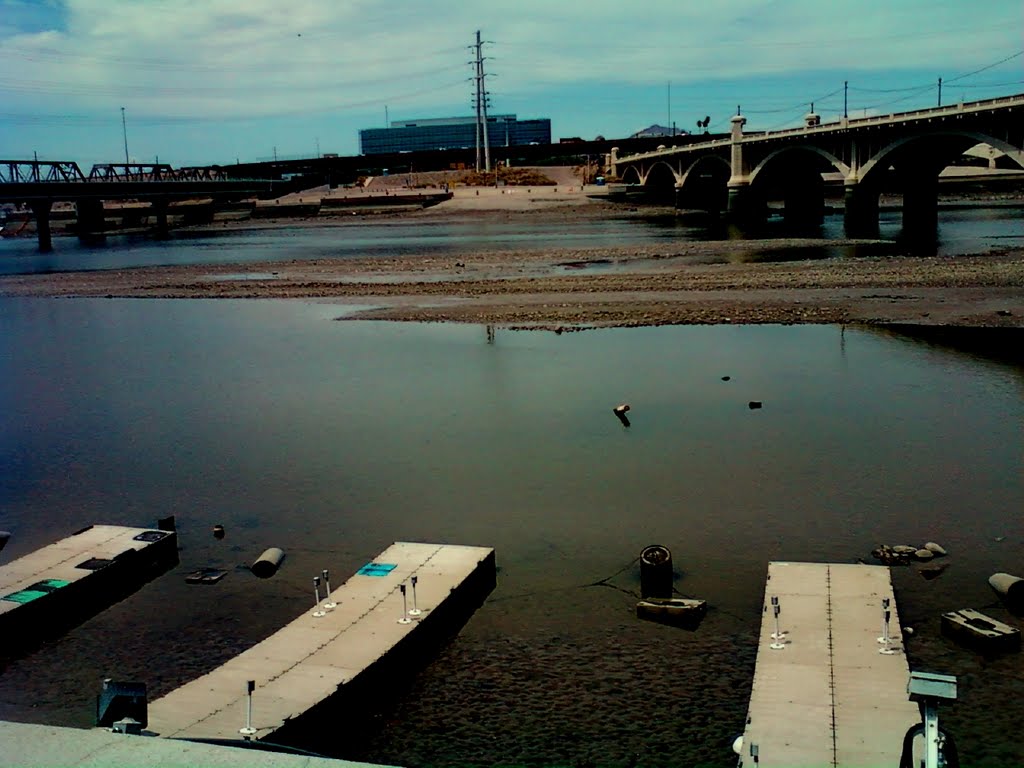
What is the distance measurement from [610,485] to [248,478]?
966 cm

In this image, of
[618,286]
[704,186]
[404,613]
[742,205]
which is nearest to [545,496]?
[404,613]

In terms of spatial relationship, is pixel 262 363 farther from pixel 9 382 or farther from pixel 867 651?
pixel 867 651

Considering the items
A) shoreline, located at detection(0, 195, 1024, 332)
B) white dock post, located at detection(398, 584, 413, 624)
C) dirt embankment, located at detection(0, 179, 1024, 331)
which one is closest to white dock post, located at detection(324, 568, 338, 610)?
white dock post, located at detection(398, 584, 413, 624)

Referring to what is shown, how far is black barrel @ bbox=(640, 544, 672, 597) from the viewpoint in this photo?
18.7m

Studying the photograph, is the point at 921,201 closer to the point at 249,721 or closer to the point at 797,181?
the point at 797,181

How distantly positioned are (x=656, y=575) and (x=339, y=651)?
5.99 m

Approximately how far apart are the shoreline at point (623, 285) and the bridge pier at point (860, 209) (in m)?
9.12

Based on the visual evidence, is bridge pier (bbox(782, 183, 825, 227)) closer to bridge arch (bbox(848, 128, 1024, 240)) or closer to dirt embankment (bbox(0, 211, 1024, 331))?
bridge arch (bbox(848, 128, 1024, 240))

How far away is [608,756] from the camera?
14.0 meters

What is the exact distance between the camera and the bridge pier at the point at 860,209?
9750 cm

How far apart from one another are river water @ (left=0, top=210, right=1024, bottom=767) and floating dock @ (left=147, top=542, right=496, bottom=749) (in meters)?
0.56

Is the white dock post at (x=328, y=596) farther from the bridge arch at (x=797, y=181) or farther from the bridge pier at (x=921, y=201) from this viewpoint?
the bridge arch at (x=797, y=181)

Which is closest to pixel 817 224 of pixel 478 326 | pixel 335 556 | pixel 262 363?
pixel 478 326

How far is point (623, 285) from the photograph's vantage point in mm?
62562
